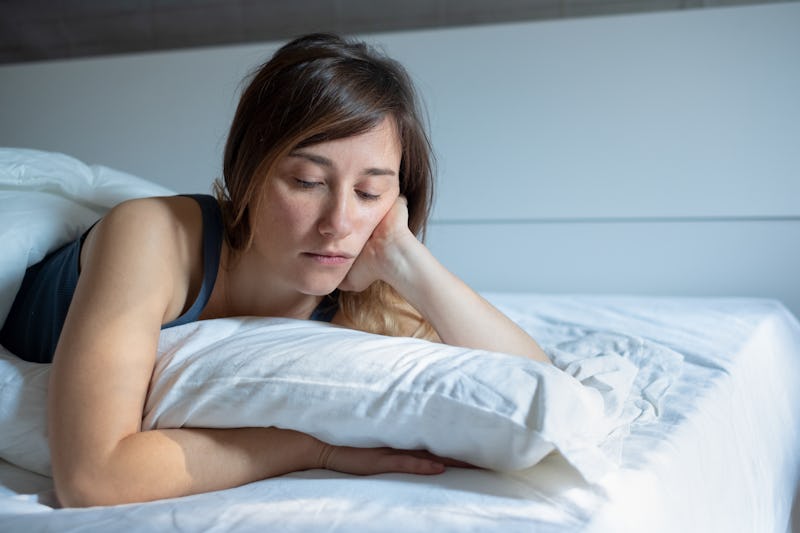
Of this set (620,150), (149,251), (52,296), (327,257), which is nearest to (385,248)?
(327,257)

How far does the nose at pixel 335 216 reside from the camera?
3.60 feet

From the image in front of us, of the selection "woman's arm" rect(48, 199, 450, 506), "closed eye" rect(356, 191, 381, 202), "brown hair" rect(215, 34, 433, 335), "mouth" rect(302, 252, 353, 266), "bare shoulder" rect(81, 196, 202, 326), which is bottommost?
"woman's arm" rect(48, 199, 450, 506)

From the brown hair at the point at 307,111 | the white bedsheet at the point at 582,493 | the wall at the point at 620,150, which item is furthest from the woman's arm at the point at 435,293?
the wall at the point at 620,150


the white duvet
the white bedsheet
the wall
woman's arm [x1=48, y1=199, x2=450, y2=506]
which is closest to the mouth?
the white duvet

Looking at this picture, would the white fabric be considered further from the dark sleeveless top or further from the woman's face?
the woman's face

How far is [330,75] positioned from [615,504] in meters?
0.68

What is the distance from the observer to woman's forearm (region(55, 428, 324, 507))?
83 cm

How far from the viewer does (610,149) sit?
8.36ft

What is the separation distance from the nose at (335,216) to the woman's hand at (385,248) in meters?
0.18

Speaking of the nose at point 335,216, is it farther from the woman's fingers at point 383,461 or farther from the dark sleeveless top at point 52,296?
the woman's fingers at point 383,461

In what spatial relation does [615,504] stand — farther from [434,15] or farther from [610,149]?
[434,15]

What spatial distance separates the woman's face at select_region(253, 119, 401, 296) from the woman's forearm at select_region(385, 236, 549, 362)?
107mm

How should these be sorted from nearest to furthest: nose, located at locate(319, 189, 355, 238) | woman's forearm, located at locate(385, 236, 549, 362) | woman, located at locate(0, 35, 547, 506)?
woman, located at locate(0, 35, 547, 506) < nose, located at locate(319, 189, 355, 238) < woman's forearm, located at locate(385, 236, 549, 362)

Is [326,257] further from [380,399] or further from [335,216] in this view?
[380,399]
